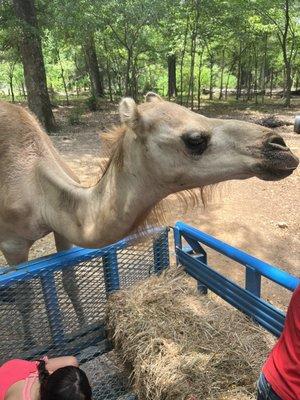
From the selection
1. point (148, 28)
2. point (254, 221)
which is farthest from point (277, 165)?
point (148, 28)

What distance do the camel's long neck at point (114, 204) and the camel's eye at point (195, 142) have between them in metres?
0.29

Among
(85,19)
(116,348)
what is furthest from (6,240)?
(85,19)

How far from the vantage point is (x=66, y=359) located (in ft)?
8.27

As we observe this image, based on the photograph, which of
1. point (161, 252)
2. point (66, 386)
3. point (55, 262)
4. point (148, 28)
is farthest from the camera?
point (148, 28)

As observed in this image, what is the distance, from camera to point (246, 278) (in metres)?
2.76

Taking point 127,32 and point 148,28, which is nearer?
point 127,32

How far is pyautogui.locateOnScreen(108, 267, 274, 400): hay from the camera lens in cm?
258

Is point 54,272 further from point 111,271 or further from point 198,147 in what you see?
point 198,147

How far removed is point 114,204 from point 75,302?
93cm

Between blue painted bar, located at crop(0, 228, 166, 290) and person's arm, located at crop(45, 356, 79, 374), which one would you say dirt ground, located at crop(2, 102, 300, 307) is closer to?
blue painted bar, located at crop(0, 228, 166, 290)

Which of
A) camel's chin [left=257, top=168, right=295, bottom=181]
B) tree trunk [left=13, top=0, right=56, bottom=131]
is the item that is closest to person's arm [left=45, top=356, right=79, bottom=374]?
camel's chin [left=257, top=168, right=295, bottom=181]

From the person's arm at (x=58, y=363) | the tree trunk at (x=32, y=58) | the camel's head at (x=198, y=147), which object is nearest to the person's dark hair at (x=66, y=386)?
the person's arm at (x=58, y=363)

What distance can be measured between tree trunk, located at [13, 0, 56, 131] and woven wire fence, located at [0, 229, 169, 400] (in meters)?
10.1

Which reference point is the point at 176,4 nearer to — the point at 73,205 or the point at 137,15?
the point at 137,15
